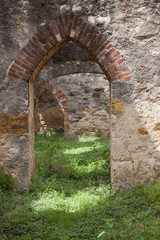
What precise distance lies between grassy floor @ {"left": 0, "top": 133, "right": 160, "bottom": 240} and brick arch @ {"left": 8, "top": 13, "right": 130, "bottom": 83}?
1.87m

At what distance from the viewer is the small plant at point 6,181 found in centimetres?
367

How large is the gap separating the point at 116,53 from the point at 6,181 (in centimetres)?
273

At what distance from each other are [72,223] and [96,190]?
99 cm

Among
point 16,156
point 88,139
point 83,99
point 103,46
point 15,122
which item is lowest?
point 88,139

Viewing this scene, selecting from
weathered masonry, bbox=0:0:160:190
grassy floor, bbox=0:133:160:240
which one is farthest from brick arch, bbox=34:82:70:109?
weathered masonry, bbox=0:0:160:190

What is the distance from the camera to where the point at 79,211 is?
3.07 metres

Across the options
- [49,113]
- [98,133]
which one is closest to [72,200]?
[98,133]

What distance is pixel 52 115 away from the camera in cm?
1237

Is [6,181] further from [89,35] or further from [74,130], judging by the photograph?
[74,130]

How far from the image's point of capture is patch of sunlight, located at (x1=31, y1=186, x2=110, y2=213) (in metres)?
3.21

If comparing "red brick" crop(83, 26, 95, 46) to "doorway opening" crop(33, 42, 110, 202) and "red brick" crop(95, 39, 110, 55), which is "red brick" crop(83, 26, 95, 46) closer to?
"red brick" crop(95, 39, 110, 55)

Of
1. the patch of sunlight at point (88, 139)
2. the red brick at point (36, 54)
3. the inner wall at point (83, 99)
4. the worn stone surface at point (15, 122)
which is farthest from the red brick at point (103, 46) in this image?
the inner wall at point (83, 99)

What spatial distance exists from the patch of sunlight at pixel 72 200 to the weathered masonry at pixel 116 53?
1.23 feet

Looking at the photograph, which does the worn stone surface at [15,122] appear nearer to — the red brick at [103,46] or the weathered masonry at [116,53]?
the weathered masonry at [116,53]
